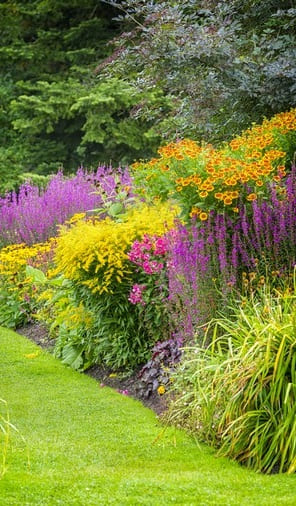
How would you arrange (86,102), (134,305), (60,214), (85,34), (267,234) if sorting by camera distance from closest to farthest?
(267,234) → (134,305) → (60,214) → (86,102) → (85,34)

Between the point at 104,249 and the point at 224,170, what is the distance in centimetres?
151

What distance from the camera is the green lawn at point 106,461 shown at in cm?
415

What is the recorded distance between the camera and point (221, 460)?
4832mm

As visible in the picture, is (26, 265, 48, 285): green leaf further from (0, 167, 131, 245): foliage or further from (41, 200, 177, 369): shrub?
(0, 167, 131, 245): foliage

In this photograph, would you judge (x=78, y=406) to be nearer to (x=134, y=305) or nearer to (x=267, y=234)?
(x=134, y=305)

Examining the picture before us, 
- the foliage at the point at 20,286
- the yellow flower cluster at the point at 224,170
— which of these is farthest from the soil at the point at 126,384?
the yellow flower cluster at the point at 224,170

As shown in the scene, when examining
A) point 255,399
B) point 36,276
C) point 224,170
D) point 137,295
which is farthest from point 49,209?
point 255,399

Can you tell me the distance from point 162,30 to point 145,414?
463cm

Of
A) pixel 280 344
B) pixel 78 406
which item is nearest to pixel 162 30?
pixel 78 406

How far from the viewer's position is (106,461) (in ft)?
16.5

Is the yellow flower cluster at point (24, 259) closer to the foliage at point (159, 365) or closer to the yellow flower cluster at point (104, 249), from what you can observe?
the yellow flower cluster at point (104, 249)

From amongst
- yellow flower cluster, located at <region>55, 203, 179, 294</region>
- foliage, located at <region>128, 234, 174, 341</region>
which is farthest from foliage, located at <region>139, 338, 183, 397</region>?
yellow flower cluster, located at <region>55, 203, 179, 294</region>

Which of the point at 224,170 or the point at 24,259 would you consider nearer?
the point at 224,170

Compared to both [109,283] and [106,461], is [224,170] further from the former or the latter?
[106,461]
